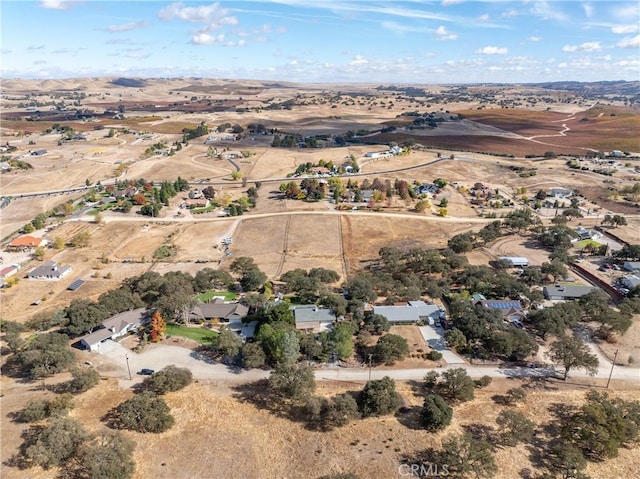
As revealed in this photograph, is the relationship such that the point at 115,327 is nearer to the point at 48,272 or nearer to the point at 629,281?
the point at 48,272

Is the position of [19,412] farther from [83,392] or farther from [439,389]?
[439,389]

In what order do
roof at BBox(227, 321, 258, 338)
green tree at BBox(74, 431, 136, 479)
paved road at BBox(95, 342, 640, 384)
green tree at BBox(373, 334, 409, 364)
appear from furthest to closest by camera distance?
roof at BBox(227, 321, 258, 338), green tree at BBox(373, 334, 409, 364), paved road at BBox(95, 342, 640, 384), green tree at BBox(74, 431, 136, 479)

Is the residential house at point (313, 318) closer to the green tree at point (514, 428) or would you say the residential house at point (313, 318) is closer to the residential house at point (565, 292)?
the green tree at point (514, 428)

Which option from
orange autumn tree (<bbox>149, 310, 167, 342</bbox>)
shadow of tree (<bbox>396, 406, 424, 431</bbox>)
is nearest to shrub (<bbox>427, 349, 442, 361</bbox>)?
shadow of tree (<bbox>396, 406, 424, 431</bbox>)

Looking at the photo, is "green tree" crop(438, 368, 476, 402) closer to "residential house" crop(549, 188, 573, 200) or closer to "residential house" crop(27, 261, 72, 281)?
"residential house" crop(27, 261, 72, 281)

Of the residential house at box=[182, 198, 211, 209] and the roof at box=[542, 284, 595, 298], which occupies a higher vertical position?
the residential house at box=[182, 198, 211, 209]

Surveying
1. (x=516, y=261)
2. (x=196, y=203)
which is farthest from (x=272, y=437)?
(x=196, y=203)
